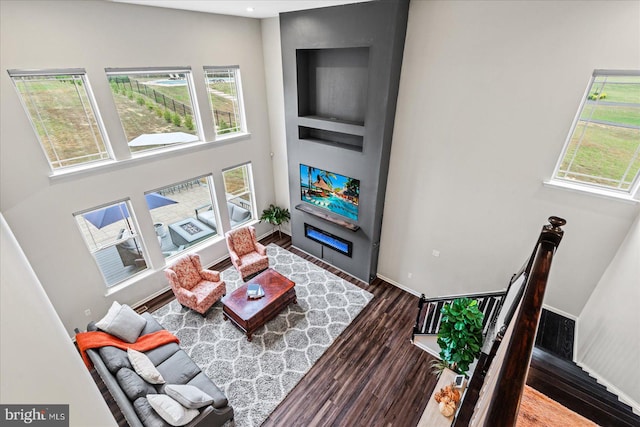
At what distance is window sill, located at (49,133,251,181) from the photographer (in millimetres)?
4000

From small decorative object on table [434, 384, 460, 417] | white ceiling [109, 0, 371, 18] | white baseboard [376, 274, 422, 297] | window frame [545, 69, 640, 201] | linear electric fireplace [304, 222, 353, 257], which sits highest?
white ceiling [109, 0, 371, 18]

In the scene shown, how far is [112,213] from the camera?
4684 millimetres

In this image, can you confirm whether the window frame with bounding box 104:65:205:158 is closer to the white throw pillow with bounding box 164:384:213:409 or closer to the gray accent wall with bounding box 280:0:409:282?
the gray accent wall with bounding box 280:0:409:282

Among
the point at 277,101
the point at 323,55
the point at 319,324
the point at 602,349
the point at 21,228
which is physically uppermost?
the point at 323,55

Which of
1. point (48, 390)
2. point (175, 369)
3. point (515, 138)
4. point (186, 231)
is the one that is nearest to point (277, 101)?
point (186, 231)

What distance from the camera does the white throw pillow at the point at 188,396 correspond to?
300 centimetres

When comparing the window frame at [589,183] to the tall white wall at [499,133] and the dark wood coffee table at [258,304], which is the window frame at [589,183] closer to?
the tall white wall at [499,133]

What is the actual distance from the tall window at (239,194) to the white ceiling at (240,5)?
2817 mm

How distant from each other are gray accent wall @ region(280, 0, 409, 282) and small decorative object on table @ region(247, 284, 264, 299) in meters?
1.84

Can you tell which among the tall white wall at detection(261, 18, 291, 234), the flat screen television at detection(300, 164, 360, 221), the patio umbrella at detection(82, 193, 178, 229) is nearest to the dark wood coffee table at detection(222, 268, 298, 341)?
the flat screen television at detection(300, 164, 360, 221)

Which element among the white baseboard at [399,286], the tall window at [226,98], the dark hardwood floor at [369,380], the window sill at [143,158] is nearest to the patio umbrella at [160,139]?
the window sill at [143,158]

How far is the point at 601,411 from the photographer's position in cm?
197

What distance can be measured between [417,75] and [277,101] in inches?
120

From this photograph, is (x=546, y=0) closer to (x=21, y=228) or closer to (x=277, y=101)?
(x=277, y=101)
